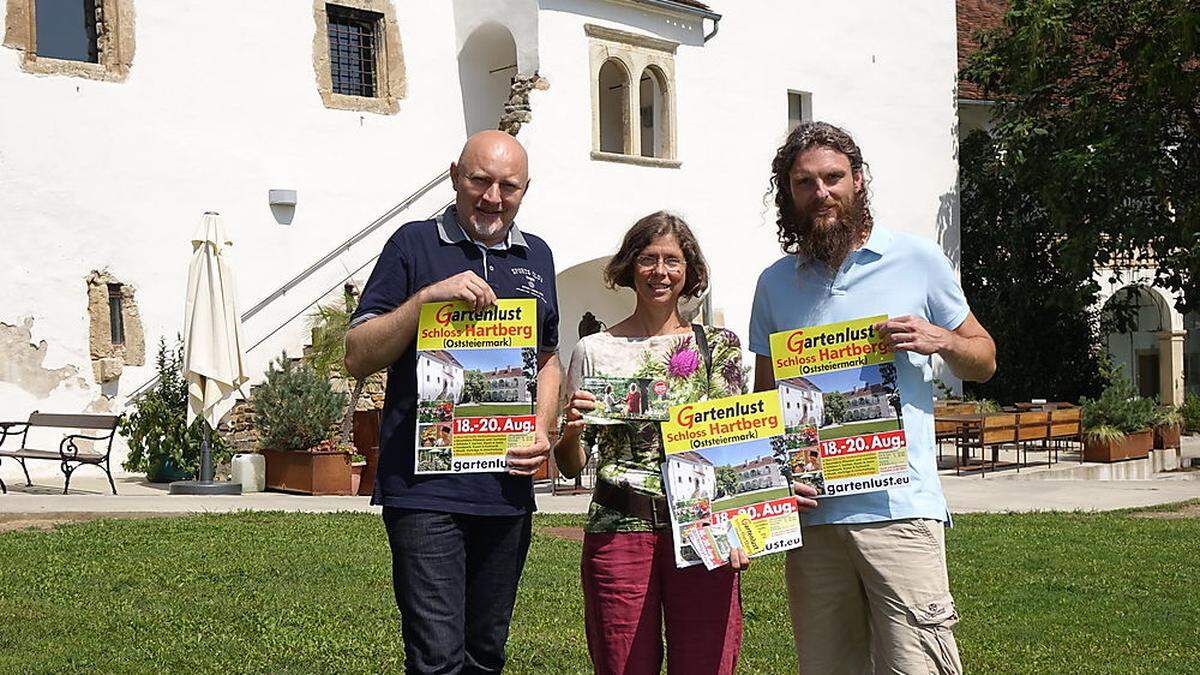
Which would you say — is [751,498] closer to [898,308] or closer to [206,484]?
[898,308]

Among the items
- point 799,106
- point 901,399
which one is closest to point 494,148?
point 901,399

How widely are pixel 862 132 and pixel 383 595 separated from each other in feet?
56.1

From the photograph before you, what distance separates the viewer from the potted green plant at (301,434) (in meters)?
14.3

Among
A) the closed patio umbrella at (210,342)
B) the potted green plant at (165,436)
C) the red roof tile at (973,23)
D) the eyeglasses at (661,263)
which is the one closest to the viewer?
the eyeglasses at (661,263)

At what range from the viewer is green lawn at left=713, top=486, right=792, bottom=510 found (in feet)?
11.8

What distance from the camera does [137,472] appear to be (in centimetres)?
1593

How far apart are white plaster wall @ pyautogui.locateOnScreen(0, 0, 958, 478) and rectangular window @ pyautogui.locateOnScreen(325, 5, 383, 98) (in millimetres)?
436

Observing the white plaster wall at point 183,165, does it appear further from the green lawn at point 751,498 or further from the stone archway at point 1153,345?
the stone archway at point 1153,345

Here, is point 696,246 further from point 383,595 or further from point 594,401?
point 383,595

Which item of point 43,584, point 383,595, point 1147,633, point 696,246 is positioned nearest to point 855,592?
point 696,246

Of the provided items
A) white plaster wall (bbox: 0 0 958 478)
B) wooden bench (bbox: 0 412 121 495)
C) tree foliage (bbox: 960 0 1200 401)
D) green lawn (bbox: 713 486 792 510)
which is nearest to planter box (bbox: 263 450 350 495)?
wooden bench (bbox: 0 412 121 495)

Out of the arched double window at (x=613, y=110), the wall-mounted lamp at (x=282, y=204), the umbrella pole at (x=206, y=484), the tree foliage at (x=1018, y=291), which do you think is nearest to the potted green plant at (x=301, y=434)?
the umbrella pole at (x=206, y=484)

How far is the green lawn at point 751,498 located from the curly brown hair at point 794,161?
2.20ft

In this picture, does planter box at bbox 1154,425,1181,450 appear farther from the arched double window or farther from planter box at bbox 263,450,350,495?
planter box at bbox 263,450,350,495
